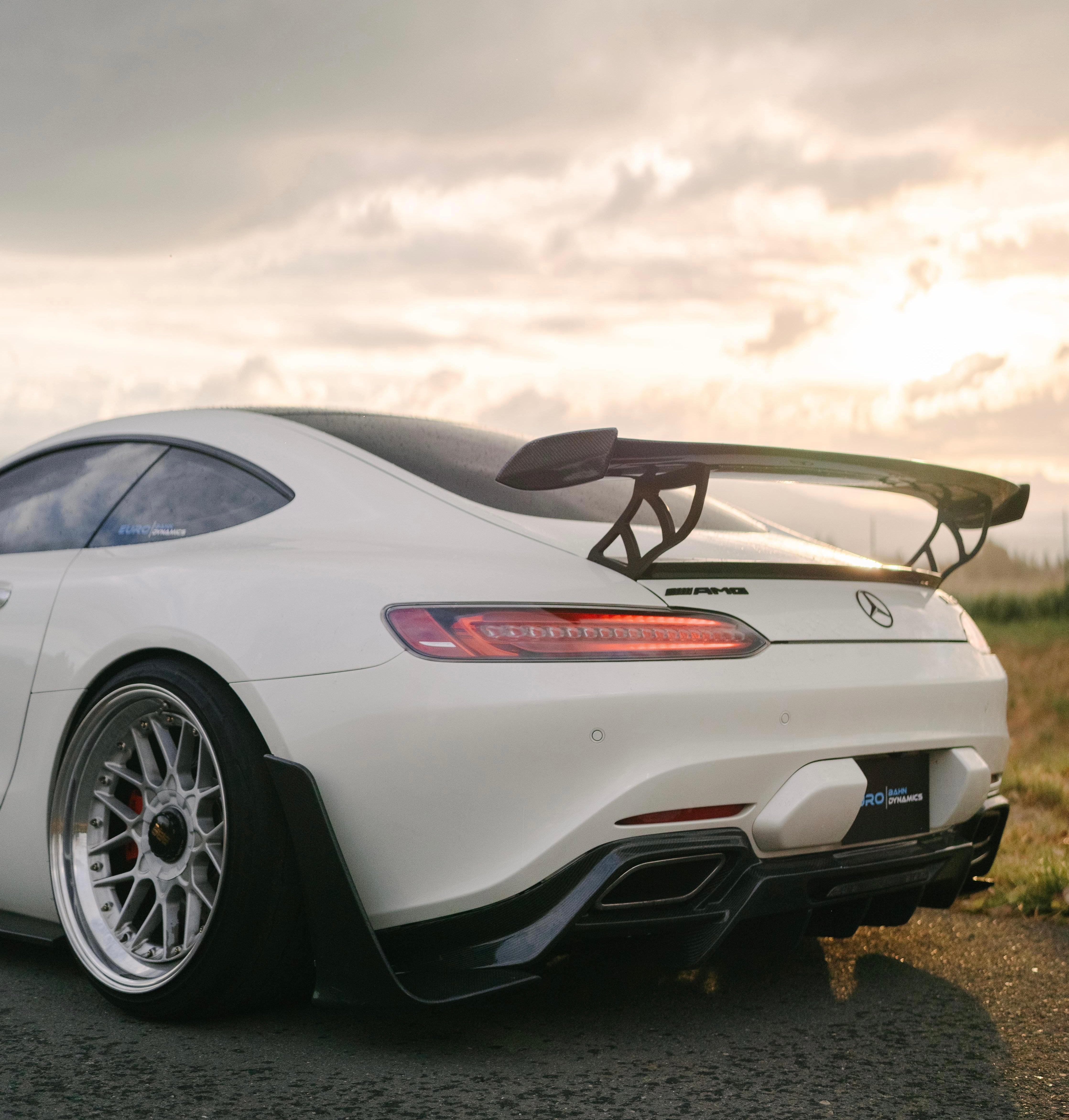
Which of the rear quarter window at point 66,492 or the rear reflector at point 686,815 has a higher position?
the rear quarter window at point 66,492

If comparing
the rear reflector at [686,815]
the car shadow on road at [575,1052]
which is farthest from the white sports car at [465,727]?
the car shadow on road at [575,1052]

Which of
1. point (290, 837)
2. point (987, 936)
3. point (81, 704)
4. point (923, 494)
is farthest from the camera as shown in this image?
point (987, 936)

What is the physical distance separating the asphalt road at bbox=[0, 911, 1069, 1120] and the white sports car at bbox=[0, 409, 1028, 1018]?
0.49 feet

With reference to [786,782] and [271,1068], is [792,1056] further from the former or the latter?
[271,1068]

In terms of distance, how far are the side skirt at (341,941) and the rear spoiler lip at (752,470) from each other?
0.77 m

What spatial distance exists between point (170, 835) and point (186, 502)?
2.84ft

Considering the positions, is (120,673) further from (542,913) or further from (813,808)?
(813,808)

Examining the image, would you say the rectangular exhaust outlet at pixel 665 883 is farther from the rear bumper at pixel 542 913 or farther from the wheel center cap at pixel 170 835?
the wheel center cap at pixel 170 835

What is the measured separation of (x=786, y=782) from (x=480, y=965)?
722 millimetres

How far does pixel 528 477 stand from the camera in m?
2.68

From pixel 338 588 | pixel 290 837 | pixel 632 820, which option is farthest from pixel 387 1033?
pixel 338 588

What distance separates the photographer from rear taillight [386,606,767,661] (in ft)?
8.59

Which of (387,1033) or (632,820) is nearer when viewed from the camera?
(632,820)

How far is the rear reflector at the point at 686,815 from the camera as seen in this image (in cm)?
257
